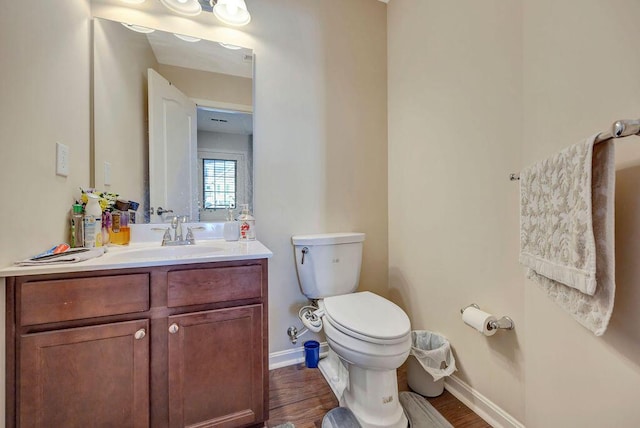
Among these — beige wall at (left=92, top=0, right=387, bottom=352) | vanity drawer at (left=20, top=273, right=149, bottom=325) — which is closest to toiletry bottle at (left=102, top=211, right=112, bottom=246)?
vanity drawer at (left=20, top=273, right=149, bottom=325)

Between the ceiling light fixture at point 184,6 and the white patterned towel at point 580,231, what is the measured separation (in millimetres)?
1780

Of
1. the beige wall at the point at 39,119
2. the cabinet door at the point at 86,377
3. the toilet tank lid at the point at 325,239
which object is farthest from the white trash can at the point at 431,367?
the beige wall at the point at 39,119

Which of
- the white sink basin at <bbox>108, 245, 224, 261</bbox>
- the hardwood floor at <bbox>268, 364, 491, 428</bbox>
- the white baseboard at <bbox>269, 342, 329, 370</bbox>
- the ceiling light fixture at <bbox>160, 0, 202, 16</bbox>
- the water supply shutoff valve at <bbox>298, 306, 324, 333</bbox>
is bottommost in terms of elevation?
the hardwood floor at <bbox>268, 364, 491, 428</bbox>

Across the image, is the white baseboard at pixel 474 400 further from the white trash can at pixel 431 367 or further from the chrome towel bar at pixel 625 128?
the chrome towel bar at pixel 625 128

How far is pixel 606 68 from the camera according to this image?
73 centimetres

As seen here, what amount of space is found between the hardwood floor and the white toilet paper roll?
450 mm

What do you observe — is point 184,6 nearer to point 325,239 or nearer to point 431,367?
point 325,239

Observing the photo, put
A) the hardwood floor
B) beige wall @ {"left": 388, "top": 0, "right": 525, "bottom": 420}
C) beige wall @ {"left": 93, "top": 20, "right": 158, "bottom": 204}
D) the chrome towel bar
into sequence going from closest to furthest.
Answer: the chrome towel bar, beige wall @ {"left": 388, "top": 0, "right": 525, "bottom": 420}, the hardwood floor, beige wall @ {"left": 93, "top": 20, "right": 158, "bottom": 204}

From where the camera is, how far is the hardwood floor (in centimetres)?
122

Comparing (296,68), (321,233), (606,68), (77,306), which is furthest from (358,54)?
(77,306)

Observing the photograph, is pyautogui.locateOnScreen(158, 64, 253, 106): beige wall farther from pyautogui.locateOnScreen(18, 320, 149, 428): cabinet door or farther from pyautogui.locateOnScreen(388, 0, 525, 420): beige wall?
pyautogui.locateOnScreen(18, 320, 149, 428): cabinet door

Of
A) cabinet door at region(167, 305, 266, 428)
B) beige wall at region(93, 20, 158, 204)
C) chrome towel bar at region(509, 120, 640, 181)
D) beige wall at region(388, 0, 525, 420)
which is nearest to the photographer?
chrome towel bar at region(509, 120, 640, 181)

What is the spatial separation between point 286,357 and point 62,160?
4.96 feet

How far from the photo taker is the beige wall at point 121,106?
4.34ft
